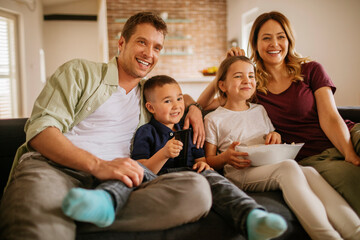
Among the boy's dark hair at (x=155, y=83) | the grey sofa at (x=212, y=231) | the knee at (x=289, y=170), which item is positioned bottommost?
the grey sofa at (x=212, y=231)

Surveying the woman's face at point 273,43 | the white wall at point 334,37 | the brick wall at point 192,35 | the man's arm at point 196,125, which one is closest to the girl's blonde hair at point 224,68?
the woman's face at point 273,43

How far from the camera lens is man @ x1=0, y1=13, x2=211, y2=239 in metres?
0.86

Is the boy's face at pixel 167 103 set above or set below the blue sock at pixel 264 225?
above

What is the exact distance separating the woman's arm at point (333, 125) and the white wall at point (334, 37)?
7.45ft

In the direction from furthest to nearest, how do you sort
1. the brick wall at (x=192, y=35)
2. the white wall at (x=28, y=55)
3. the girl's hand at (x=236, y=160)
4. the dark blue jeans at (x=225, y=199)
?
the brick wall at (x=192, y=35)
the white wall at (x=28, y=55)
the girl's hand at (x=236, y=160)
the dark blue jeans at (x=225, y=199)

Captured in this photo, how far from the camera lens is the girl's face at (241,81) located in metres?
1.54

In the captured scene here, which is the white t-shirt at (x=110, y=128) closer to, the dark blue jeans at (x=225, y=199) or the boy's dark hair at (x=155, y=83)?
the boy's dark hair at (x=155, y=83)

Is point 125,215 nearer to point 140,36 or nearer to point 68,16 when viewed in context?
point 140,36

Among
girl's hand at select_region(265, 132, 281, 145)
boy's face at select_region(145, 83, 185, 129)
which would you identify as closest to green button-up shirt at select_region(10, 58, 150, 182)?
boy's face at select_region(145, 83, 185, 129)

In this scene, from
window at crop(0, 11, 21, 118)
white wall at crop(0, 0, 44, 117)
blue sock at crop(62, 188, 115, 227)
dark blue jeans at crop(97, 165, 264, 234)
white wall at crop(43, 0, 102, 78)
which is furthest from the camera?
white wall at crop(43, 0, 102, 78)

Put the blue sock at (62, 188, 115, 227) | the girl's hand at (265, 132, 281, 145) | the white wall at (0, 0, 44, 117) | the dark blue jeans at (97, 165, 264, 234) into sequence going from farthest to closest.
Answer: the white wall at (0, 0, 44, 117), the girl's hand at (265, 132, 281, 145), the dark blue jeans at (97, 165, 264, 234), the blue sock at (62, 188, 115, 227)

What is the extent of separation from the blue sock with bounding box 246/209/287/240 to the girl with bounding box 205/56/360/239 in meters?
0.26

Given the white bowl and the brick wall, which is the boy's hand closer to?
the white bowl

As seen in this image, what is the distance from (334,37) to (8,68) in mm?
5119
